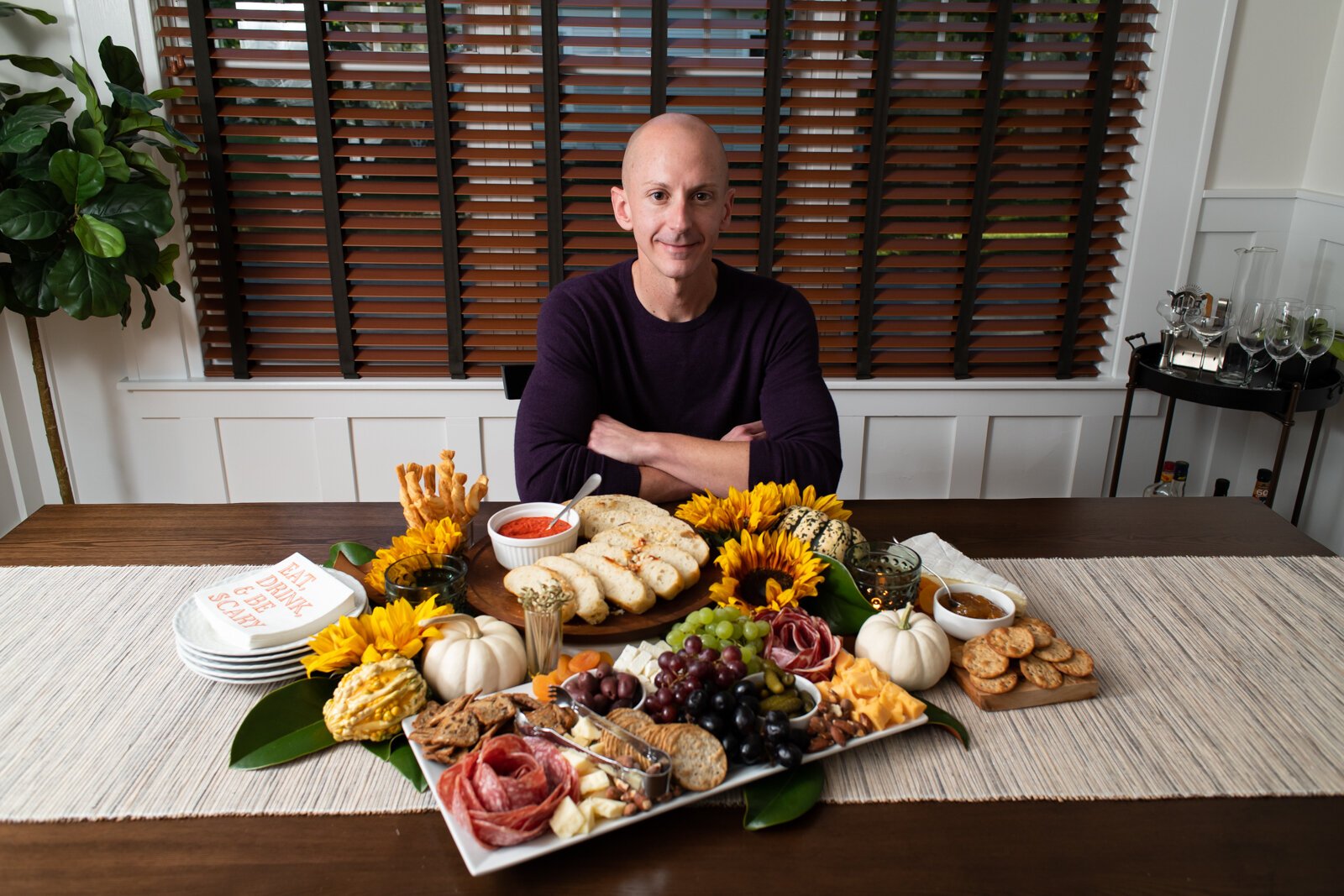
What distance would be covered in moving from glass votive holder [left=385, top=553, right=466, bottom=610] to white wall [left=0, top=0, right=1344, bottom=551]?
184 cm

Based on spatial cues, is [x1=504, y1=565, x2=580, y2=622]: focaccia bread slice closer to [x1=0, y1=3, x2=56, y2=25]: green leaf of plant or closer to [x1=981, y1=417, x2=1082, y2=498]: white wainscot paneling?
[x1=0, y1=3, x2=56, y2=25]: green leaf of plant

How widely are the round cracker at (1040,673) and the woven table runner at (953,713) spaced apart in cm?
3

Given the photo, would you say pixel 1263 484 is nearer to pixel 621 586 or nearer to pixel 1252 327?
pixel 1252 327

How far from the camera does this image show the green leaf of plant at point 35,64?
2430mm

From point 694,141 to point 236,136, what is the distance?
67.3 inches

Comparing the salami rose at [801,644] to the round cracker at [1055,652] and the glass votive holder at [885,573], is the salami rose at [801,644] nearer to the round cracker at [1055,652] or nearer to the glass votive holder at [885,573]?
the glass votive holder at [885,573]

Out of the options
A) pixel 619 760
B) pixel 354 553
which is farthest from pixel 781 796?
pixel 354 553

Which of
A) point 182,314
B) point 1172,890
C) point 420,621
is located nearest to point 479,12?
point 182,314

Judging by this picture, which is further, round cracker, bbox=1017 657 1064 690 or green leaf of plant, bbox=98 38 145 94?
green leaf of plant, bbox=98 38 145 94

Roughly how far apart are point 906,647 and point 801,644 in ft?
0.42

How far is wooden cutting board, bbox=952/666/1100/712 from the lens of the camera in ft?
3.83

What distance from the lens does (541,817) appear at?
36.5 inches

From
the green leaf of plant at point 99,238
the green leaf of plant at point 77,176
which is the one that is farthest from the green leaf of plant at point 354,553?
the green leaf of plant at point 77,176

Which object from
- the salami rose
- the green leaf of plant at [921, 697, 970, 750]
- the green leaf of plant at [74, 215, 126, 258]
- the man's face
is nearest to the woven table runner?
the green leaf of plant at [921, 697, 970, 750]
